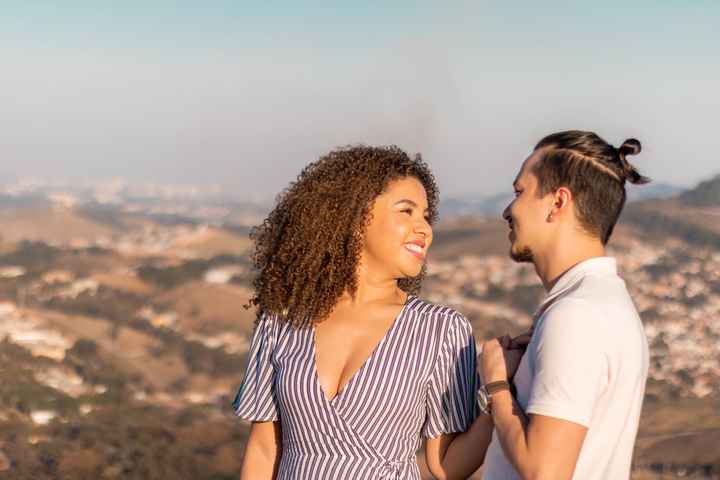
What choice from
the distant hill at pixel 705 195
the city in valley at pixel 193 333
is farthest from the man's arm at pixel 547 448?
the distant hill at pixel 705 195

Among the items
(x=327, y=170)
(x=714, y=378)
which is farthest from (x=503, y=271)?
(x=327, y=170)

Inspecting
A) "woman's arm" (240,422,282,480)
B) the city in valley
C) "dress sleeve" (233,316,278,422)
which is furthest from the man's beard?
the city in valley

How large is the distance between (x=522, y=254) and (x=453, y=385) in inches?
22.5

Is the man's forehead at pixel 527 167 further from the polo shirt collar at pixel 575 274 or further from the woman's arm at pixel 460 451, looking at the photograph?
the woman's arm at pixel 460 451

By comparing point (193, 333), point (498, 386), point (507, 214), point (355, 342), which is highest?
point (507, 214)

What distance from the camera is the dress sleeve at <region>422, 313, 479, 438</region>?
9.84 ft

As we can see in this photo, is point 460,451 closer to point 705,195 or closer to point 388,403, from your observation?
point 388,403

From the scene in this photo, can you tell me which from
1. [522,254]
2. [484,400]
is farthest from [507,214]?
[484,400]

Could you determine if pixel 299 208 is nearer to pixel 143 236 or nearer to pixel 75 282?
pixel 75 282

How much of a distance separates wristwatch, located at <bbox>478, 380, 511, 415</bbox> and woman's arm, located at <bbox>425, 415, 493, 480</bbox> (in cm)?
26

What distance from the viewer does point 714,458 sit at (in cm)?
1512

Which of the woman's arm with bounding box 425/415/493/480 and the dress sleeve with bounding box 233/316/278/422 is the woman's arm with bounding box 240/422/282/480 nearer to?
the dress sleeve with bounding box 233/316/278/422

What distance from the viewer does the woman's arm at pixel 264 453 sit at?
10.7 ft

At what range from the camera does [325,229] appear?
327 cm
